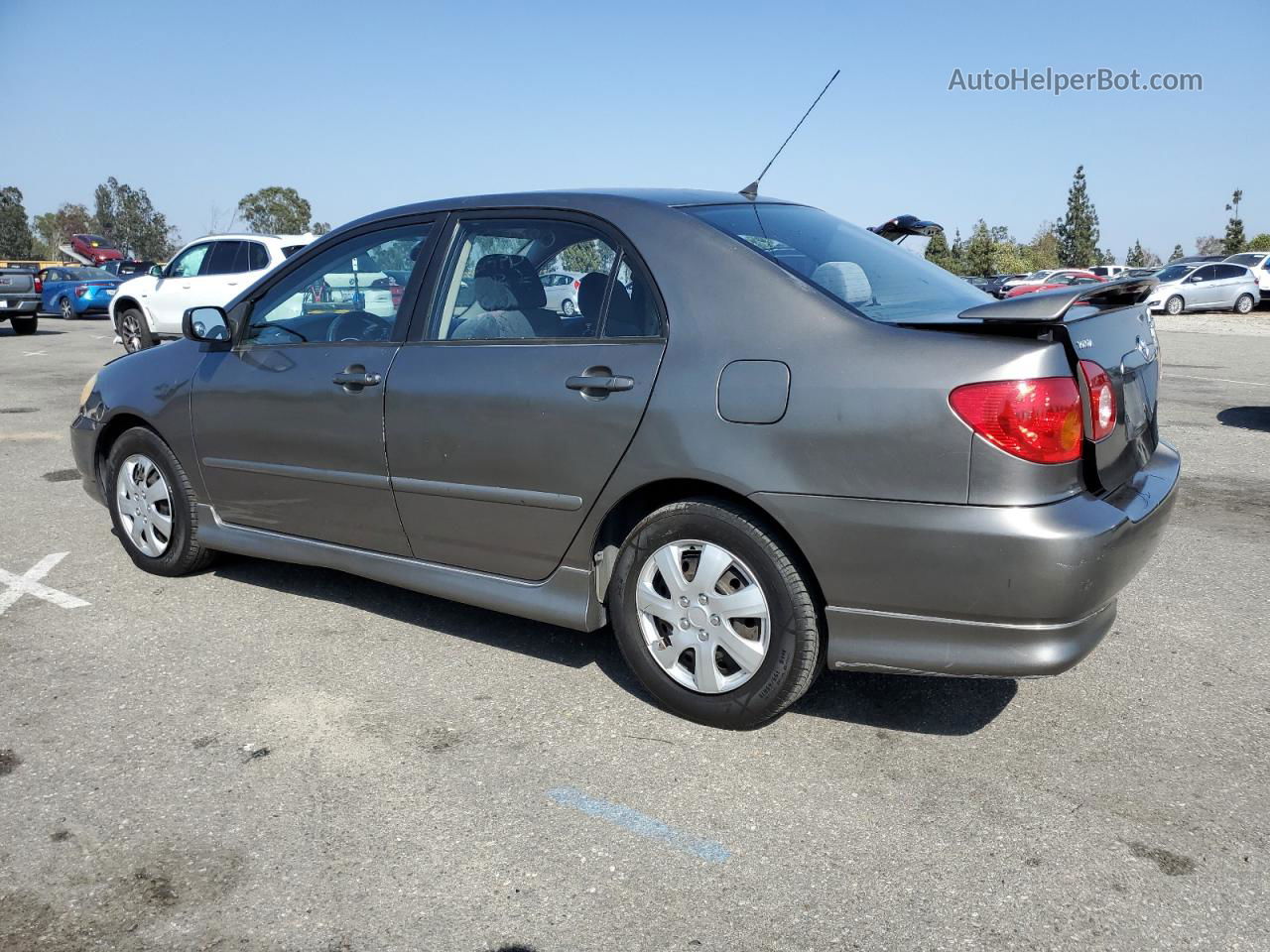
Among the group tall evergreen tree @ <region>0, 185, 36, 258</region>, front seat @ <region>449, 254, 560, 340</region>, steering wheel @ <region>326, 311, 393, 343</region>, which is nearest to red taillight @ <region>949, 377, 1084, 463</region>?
front seat @ <region>449, 254, 560, 340</region>

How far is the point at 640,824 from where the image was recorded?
2.92 m

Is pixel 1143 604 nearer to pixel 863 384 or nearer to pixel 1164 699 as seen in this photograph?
pixel 1164 699

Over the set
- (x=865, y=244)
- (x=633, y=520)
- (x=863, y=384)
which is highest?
(x=865, y=244)

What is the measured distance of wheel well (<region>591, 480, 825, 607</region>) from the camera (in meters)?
3.26

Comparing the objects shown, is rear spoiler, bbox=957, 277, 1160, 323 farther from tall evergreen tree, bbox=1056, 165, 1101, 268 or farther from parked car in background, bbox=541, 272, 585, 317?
tall evergreen tree, bbox=1056, 165, 1101, 268

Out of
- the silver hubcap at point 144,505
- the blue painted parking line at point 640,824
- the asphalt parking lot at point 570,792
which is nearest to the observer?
the asphalt parking lot at point 570,792

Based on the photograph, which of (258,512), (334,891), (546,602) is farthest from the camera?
(258,512)

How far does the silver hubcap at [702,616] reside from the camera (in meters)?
3.32

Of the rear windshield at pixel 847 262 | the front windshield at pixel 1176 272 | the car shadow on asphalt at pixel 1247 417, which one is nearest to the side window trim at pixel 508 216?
the rear windshield at pixel 847 262

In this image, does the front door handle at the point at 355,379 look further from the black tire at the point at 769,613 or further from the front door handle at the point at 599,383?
the black tire at the point at 769,613

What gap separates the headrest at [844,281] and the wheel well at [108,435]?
3.19m

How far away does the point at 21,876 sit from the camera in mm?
2701

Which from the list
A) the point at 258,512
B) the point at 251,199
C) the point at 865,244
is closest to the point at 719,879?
the point at 865,244

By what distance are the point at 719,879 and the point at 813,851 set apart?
275 mm
